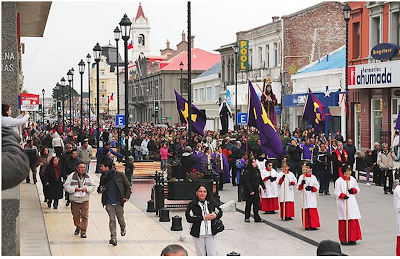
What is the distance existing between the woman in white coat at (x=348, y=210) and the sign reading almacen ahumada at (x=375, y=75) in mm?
22493

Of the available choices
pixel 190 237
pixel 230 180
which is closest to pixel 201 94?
pixel 230 180

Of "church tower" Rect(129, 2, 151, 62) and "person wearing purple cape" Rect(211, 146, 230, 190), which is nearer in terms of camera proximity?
"person wearing purple cape" Rect(211, 146, 230, 190)

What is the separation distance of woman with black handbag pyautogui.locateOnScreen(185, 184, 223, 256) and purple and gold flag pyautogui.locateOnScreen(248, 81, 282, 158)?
9.21m

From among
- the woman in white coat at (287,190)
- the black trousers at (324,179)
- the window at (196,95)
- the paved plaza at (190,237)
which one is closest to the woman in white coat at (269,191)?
the paved plaza at (190,237)

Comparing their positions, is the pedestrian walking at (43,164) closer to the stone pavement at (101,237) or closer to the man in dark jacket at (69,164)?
the man in dark jacket at (69,164)

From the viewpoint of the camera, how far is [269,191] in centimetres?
1903

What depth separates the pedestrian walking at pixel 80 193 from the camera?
50.1 feet

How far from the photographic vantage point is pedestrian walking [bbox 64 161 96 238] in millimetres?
15273

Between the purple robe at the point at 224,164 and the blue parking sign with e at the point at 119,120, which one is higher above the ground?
the blue parking sign with e at the point at 119,120

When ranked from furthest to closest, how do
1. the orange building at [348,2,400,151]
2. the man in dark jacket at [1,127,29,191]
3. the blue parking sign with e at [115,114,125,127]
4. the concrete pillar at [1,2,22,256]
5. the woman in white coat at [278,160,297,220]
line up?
the blue parking sign with e at [115,114,125,127] → the orange building at [348,2,400,151] → the woman in white coat at [278,160,297,220] → the concrete pillar at [1,2,22,256] → the man in dark jacket at [1,127,29,191]

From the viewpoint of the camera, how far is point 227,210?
781 inches

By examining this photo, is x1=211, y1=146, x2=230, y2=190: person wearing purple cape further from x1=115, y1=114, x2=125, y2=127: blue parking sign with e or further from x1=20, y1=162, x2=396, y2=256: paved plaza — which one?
x1=115, y1=114, x2=125, y2=127: blue parking sign with e

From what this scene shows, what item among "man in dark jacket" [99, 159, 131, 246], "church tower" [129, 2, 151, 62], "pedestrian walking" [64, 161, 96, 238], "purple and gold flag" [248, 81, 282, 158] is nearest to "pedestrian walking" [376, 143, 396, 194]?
"purple and gold flag" [248, 81, 282, 158]

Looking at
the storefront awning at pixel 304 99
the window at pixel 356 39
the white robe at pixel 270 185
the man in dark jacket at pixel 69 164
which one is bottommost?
the white robe at pixel 270 185
